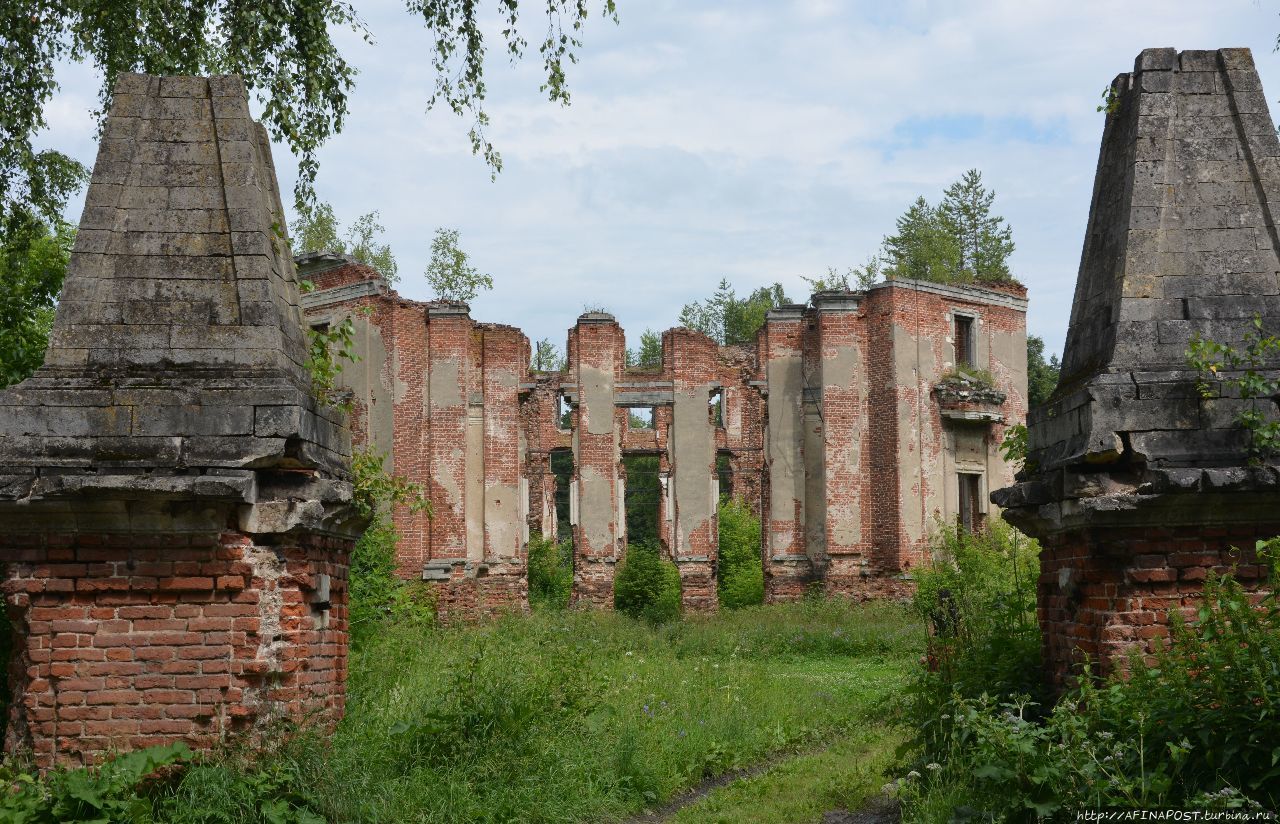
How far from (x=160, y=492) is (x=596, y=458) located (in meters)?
19.6

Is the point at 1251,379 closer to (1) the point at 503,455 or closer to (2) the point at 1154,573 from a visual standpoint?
(2) the point at 1154,573

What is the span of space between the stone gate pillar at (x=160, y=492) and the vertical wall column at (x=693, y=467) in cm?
1882

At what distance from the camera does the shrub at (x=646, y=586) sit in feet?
81.5

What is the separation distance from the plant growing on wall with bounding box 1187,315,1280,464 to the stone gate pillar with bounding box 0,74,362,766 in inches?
186

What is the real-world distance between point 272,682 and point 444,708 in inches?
80.4

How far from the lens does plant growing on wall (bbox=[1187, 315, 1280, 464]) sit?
6.03 m

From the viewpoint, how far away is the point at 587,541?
25125 millimetres

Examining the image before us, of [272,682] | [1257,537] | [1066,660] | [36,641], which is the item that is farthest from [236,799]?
[1257,537]

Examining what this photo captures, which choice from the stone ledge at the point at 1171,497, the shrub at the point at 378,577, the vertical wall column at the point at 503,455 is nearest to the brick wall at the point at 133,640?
the shrub at the point at 378,577

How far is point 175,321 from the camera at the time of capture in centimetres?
635

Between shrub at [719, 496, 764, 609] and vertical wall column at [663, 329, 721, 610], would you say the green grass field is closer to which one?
vertical wall column at [663, 329, 721, 610]

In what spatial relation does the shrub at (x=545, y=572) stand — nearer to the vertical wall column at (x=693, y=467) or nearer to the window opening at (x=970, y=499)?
the vertical wall column at (x=693, y=467)

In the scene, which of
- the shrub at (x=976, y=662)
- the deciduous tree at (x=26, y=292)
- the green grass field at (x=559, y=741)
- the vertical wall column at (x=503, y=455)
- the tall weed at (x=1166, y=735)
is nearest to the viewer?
the tall weed at (x=1166, y=735)

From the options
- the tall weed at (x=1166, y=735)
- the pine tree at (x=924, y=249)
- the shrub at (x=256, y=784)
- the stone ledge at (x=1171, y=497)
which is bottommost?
the shrub at (x=256, y=784)
